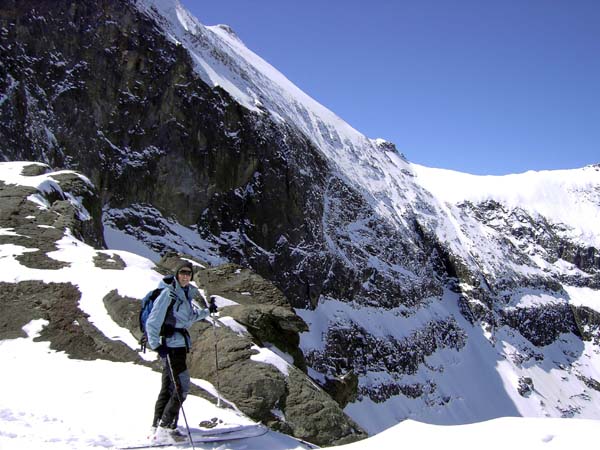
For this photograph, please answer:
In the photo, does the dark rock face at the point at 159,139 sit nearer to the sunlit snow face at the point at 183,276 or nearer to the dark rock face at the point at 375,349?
the dark rock face at the point at 375,349

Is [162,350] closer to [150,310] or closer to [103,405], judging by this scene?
[150,310]

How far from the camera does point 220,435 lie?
283 inches

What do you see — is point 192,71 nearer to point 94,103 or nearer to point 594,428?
point 94,103

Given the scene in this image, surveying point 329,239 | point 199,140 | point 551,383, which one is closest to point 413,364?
point 329,239

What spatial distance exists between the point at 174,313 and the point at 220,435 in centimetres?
172

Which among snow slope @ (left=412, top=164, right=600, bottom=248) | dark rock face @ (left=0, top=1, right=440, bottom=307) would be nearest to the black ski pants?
dark rock face @ (left=0, top=1, right=440, bottom=307)

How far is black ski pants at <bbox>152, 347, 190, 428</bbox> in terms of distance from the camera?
6988 mm

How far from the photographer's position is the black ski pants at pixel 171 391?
6988mm

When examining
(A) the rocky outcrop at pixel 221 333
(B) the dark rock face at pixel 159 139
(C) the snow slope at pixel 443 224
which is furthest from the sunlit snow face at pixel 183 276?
(C) the snow slope at pixel 443 224

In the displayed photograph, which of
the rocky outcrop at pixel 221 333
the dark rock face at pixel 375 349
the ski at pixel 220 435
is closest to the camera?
the ski at pixel 220 435

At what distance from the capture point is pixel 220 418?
25.7ft

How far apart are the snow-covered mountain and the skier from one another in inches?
490

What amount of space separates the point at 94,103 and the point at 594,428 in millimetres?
53843

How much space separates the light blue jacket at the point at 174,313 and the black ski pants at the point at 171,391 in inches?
6.2
